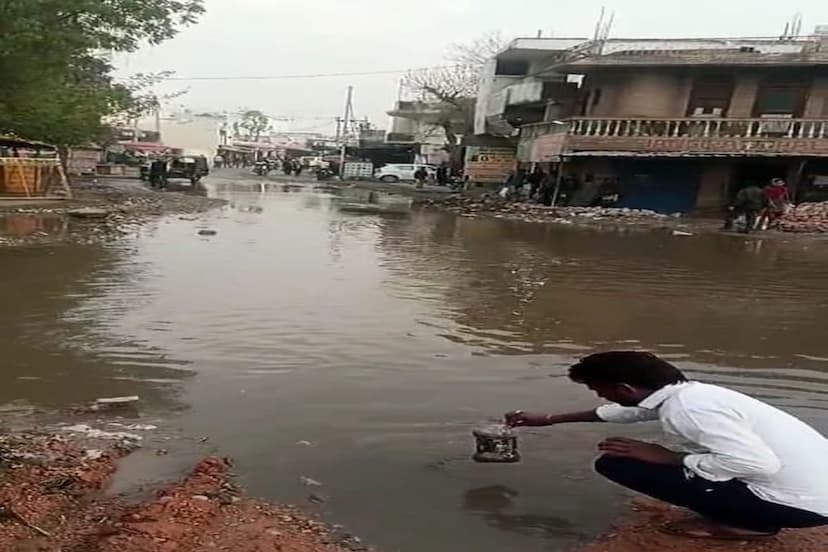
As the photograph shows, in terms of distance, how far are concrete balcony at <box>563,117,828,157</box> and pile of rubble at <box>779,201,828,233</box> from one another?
9.00 feet

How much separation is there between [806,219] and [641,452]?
22.4 meters

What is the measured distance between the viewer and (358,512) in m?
4.12

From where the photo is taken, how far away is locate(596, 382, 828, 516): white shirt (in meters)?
3.38

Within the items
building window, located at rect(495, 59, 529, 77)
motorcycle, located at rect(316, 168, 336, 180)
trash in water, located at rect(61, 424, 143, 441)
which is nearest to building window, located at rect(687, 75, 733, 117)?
building window, located at rect(495, 59, 529, 77)

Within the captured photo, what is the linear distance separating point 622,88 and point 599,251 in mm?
15244

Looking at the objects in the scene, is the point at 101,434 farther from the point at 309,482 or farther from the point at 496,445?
the point at 496,445

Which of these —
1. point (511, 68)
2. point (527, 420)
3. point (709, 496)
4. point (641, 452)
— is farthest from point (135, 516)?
point (511, 68)

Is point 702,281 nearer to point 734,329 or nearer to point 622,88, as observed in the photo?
point 734,329

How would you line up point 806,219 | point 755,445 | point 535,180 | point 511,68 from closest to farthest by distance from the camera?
point 755,445
point 806,219
point 535,180
point 511,68

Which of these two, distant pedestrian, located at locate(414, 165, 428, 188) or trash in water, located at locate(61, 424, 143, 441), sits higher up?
trash in water, located at locate(61, 424, 143, 441)

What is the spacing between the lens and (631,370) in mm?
3574

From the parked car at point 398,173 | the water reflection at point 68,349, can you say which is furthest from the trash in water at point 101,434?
the parked car at point 398,173

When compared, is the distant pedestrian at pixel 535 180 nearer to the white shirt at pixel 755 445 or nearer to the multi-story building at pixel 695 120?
the multi-story building at pixel 695 120

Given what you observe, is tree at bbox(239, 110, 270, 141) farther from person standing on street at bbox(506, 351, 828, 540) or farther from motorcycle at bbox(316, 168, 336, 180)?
person standing on street at bbox(506, 351, 828, 540)
